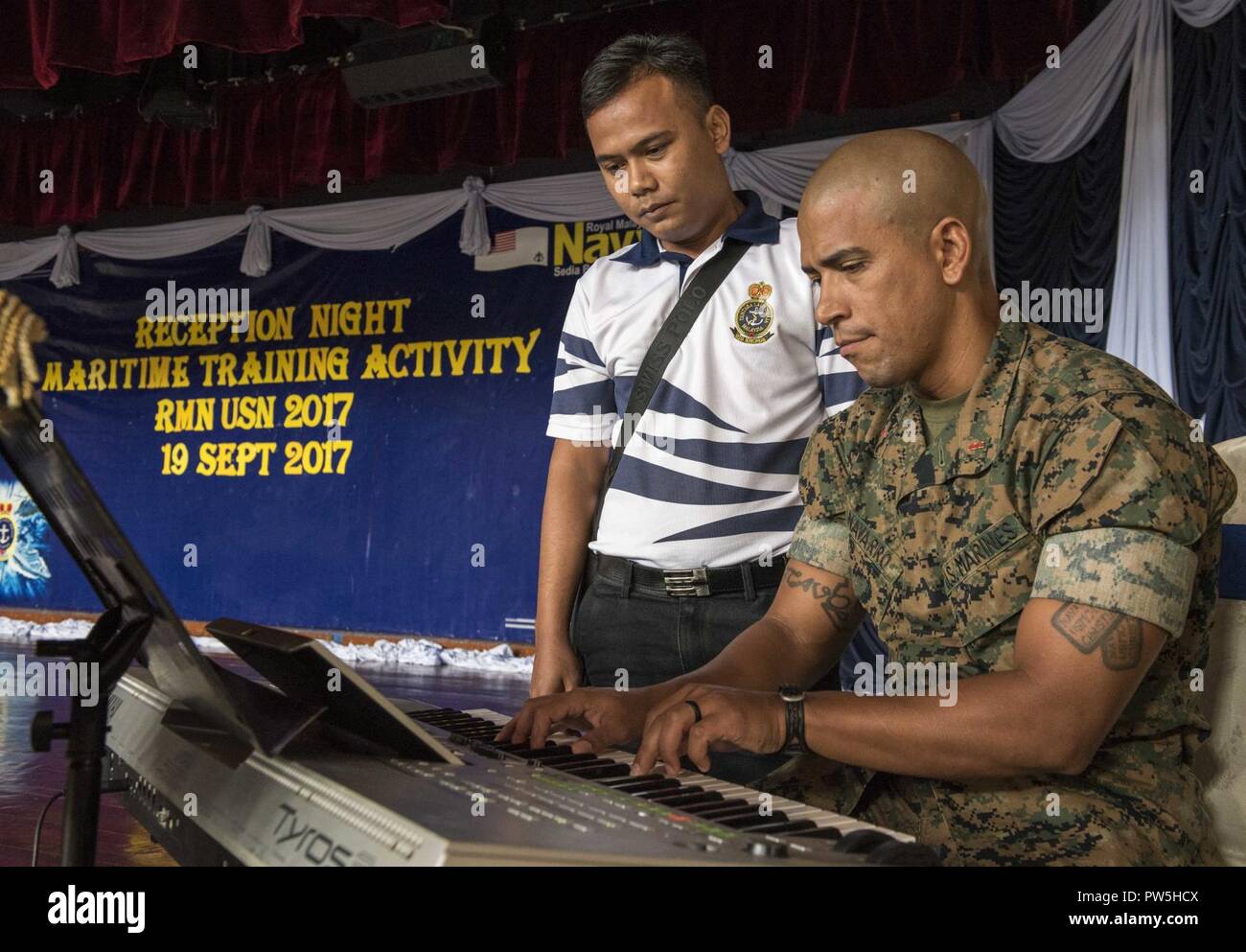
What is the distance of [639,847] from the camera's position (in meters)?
0.77

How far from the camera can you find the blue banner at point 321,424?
771 centimetres

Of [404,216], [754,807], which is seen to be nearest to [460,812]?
[754,807]

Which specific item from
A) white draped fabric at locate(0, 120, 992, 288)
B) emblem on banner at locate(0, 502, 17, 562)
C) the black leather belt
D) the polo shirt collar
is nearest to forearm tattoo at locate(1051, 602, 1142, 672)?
the black leather belt

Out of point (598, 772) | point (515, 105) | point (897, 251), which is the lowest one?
point (598, 772)

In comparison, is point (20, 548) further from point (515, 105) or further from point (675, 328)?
point (675, 328)

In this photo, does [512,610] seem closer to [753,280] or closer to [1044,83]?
[1044,83]

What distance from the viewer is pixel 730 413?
1.90m

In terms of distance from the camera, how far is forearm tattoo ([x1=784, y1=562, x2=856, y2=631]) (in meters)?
1.53

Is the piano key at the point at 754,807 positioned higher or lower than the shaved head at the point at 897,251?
lower

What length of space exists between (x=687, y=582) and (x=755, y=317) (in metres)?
0.45

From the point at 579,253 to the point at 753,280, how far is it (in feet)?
18.8

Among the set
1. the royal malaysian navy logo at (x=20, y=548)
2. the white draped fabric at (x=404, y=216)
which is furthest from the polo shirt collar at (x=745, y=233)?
the royal malaysian navy logo at (x=20, y=548)

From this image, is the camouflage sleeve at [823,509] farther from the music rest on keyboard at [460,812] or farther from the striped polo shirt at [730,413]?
the music rest on keyboard at [460,812]
